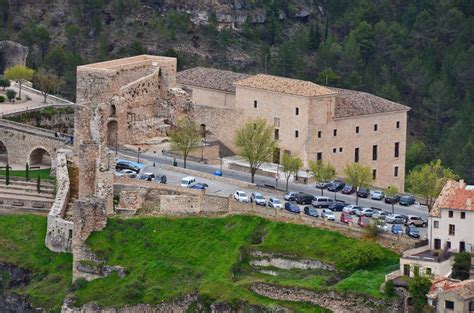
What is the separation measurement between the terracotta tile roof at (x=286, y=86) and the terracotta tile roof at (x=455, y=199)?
18524 millimetres

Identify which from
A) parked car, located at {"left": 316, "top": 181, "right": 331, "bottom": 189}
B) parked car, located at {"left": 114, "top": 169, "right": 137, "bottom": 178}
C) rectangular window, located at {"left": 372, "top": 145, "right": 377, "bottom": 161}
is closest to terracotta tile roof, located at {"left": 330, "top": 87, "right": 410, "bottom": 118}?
rectangular window, located at {"left": 372, "top": 145, "right": 377, "bottom": 161}

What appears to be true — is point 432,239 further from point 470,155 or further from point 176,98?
point 470,155

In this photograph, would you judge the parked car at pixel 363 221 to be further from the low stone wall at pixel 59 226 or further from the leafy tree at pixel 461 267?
the low stone wall at pixel 59 226

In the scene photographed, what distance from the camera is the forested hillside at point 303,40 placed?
15538 cm

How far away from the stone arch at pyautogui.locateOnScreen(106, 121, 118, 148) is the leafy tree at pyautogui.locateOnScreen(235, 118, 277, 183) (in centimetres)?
759

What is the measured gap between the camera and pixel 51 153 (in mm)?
119312

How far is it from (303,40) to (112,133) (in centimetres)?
4596

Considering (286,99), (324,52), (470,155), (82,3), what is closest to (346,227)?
(286,99)

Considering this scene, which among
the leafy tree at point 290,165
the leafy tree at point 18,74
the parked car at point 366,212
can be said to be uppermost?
the leafy tree at point 18,74

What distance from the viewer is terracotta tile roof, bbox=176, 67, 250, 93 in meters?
123

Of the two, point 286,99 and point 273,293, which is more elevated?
point 286,99

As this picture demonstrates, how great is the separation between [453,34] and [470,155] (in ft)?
86.1

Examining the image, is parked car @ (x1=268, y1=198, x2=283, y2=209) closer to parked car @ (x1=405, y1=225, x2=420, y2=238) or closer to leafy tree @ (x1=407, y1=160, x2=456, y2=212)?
leafy tree @ (x1=407, y1=160, x2=456, y2=212)

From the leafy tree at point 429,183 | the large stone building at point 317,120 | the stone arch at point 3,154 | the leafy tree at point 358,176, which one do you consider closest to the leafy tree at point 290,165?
the large stone building at point 317,120
